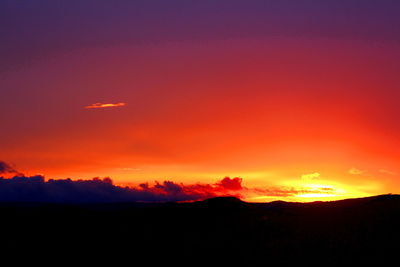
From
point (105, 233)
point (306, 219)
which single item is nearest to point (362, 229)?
point (306, 219)

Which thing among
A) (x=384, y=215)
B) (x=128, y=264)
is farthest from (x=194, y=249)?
(x=384, y=215)

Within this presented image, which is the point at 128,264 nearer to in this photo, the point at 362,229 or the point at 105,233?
the point at 105,233

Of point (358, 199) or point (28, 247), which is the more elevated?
point (358, 199)

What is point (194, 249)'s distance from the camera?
74.4m

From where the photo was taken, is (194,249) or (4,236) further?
(4,236)

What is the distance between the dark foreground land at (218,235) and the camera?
A: 6669 cm

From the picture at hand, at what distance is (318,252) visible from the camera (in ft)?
217

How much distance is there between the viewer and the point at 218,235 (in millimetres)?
79250

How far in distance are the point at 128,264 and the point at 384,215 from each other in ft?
128

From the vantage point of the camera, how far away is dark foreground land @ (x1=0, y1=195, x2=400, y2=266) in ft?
219

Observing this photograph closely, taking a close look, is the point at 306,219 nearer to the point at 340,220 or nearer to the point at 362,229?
the point at 340,220

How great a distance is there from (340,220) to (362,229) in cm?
693

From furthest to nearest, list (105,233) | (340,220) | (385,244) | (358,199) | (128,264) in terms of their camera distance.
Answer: (358,199)
(105,233)
(340,220)
(128,264)
(385,244)

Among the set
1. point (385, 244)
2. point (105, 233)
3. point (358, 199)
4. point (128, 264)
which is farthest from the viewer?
point (358, 199)
